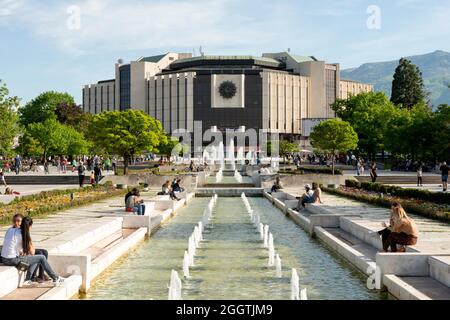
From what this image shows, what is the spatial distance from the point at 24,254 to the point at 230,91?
442ft

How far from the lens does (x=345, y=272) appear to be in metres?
11.6

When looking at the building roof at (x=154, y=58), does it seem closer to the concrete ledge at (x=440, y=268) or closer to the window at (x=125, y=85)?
the window at (x=125, y=85)

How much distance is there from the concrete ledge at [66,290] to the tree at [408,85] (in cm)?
9628

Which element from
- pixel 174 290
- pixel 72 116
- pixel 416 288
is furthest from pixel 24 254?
pixel 72 116

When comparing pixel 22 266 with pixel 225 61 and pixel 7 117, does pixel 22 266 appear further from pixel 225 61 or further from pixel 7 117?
pixel 225 61

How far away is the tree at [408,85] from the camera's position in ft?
327

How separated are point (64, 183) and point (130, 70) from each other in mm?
116528

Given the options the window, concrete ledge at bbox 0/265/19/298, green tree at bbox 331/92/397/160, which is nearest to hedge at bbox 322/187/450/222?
concrete ledge at bbox 0/265/19/298

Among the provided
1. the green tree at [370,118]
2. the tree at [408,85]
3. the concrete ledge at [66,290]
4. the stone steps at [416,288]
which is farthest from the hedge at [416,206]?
the tree at [408,85]

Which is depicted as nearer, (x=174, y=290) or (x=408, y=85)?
(x=174, y=290)

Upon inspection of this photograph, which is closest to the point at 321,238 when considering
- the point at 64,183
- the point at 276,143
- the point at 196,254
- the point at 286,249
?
the point at 286,249

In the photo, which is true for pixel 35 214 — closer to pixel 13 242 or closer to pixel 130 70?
pixel 13 242

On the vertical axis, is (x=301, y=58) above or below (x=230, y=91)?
above

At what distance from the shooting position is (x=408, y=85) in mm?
99875
